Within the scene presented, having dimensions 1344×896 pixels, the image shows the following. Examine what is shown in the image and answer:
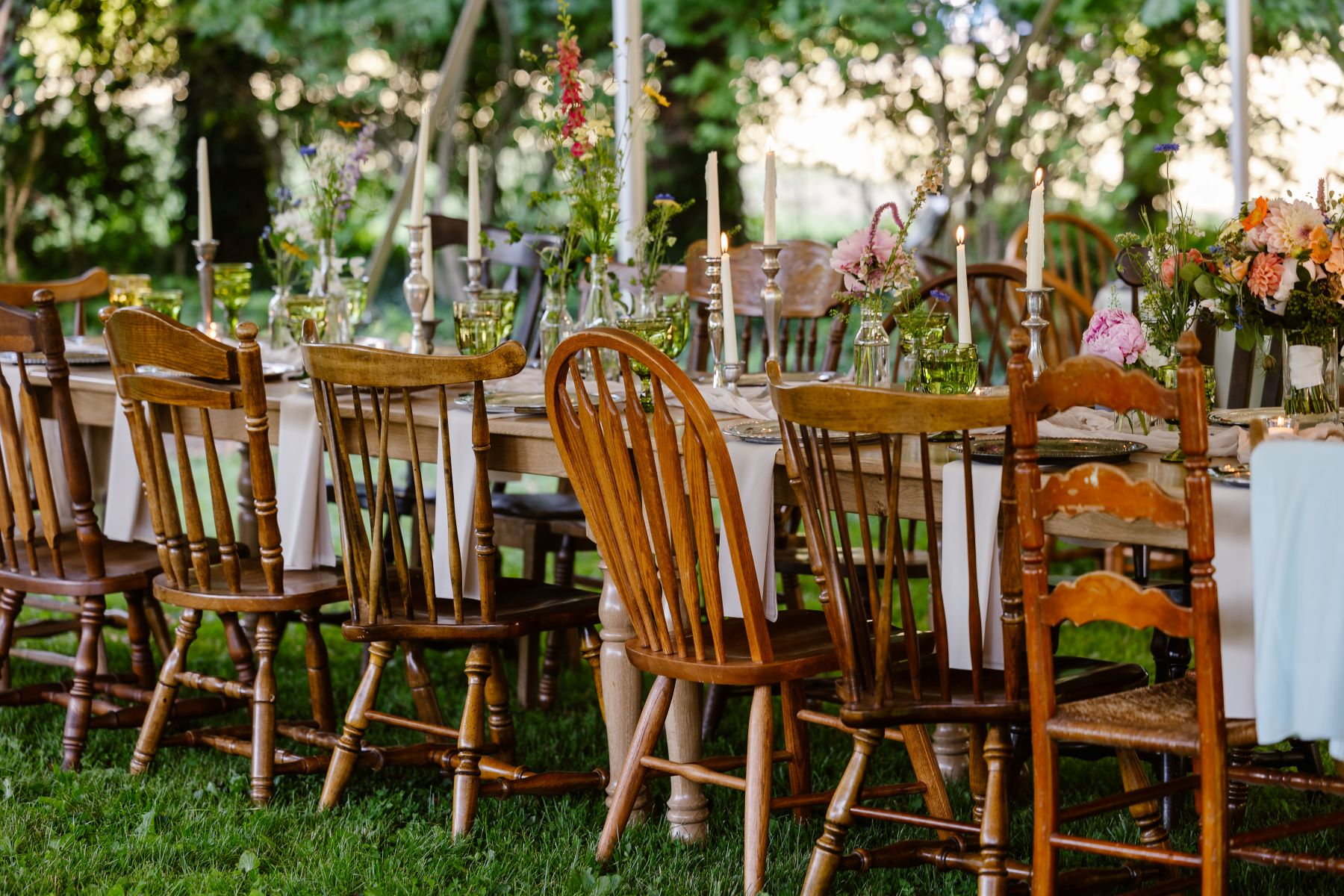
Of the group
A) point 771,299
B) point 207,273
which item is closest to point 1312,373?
Result: point 771,299

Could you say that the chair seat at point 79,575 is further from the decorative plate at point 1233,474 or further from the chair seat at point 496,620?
the decorative plate at point 1233,474

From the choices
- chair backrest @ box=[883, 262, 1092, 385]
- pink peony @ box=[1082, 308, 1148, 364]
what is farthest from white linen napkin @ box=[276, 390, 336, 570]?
pink peony @ box=[1082, 308, 1148, 364]

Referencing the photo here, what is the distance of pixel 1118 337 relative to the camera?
2.28 m

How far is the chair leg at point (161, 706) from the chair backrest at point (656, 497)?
972 millimetres

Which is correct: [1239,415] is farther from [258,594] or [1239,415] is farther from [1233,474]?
[258,594]

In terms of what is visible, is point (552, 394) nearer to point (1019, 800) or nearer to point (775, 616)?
point (775, 616)

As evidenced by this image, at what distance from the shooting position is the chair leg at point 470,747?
2547mm

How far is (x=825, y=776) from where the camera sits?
2947 millimetres

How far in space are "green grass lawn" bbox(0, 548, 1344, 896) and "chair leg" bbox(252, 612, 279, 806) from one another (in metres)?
0.04

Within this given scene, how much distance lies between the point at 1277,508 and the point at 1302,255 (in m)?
0.72

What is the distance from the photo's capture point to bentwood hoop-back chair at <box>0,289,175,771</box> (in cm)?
272

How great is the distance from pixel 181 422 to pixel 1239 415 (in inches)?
69.5

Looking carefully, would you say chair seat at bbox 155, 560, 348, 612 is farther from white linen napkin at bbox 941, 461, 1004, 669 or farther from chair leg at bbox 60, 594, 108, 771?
white linen napkin at bbox 941, 461, 1004, 669

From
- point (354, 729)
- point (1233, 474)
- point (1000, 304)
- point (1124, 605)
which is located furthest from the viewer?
point (1000, 304)
